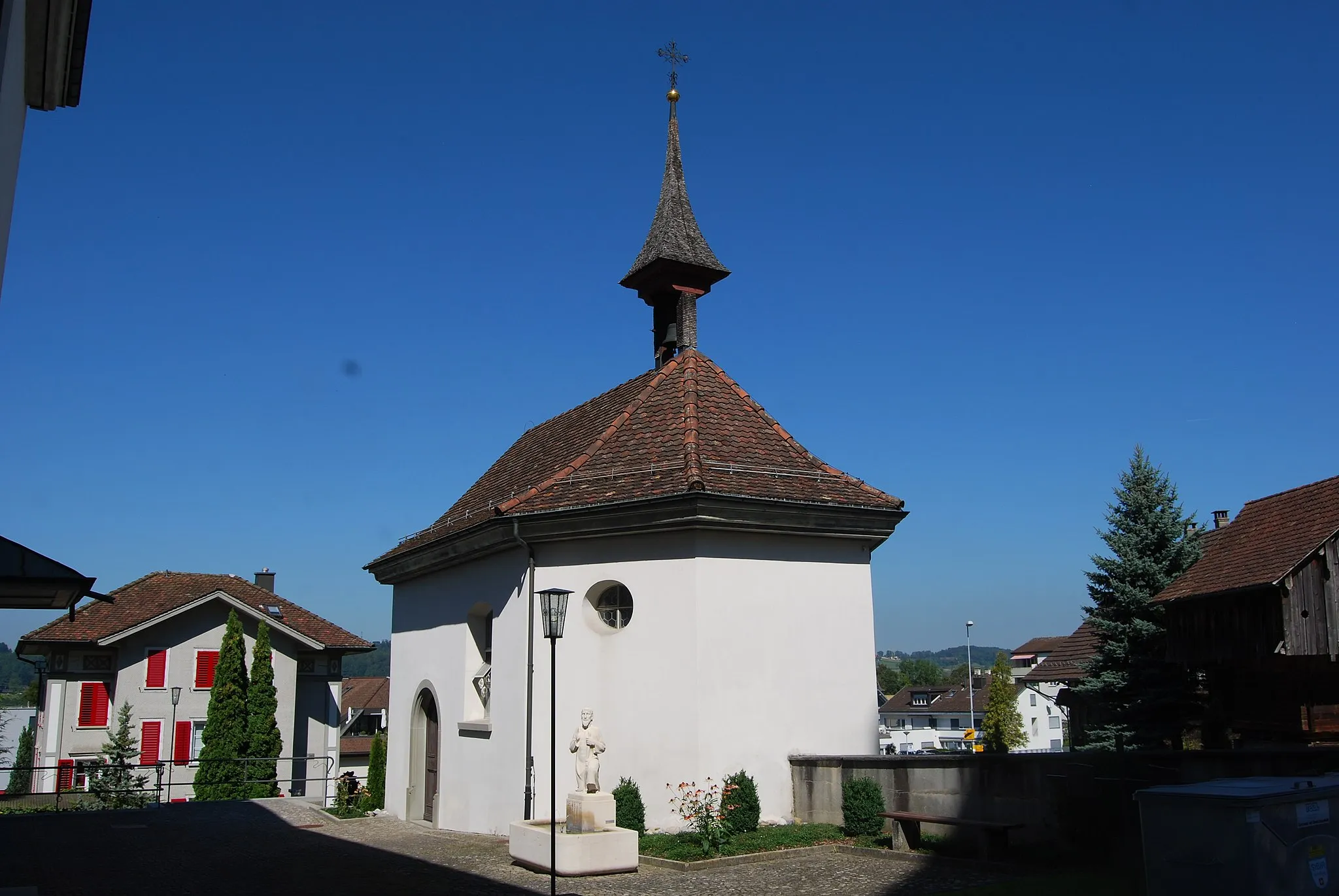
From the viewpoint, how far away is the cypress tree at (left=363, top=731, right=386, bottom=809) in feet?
75.3

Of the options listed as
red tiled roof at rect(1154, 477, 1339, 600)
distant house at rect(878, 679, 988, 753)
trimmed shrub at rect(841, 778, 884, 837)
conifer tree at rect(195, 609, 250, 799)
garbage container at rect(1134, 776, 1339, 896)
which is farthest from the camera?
distant house at rect(878, 679, 988, 753)

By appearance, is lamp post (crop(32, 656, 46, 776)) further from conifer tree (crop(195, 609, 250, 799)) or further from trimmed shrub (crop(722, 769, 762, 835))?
trimmed shrub (crop(722, 769, 762, 835))

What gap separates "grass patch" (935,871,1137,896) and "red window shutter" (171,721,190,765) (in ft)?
104

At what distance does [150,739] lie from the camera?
3491 cm

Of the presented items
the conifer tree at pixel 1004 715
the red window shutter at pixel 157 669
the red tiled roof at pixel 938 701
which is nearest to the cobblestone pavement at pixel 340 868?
the red window shutter at pixel 157 669

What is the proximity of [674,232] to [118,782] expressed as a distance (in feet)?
60.9

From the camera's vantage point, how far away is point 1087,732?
2475cm


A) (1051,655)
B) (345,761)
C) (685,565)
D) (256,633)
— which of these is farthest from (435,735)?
(345,761)

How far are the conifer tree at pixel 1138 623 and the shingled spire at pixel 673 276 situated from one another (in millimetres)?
11992

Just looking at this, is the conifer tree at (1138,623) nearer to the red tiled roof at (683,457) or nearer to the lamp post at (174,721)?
the red tiled roof at (683,457)

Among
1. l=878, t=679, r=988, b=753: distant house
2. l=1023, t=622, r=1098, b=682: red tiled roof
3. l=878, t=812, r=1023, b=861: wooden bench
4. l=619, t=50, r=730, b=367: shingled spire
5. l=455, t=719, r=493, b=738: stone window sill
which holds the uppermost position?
l=619, t=50, r=730, b=367: shingled spire

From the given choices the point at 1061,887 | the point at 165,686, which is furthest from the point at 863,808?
the point at 165,686

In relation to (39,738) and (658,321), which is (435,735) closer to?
(658,321)

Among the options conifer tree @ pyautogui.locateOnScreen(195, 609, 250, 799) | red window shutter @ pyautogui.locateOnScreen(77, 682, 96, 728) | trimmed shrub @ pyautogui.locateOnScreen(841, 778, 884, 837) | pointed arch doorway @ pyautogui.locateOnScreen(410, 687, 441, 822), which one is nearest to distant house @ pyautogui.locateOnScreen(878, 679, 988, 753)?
conifer tree @ pyautogui.locateOnScreen(195, 609, 250, 799)
